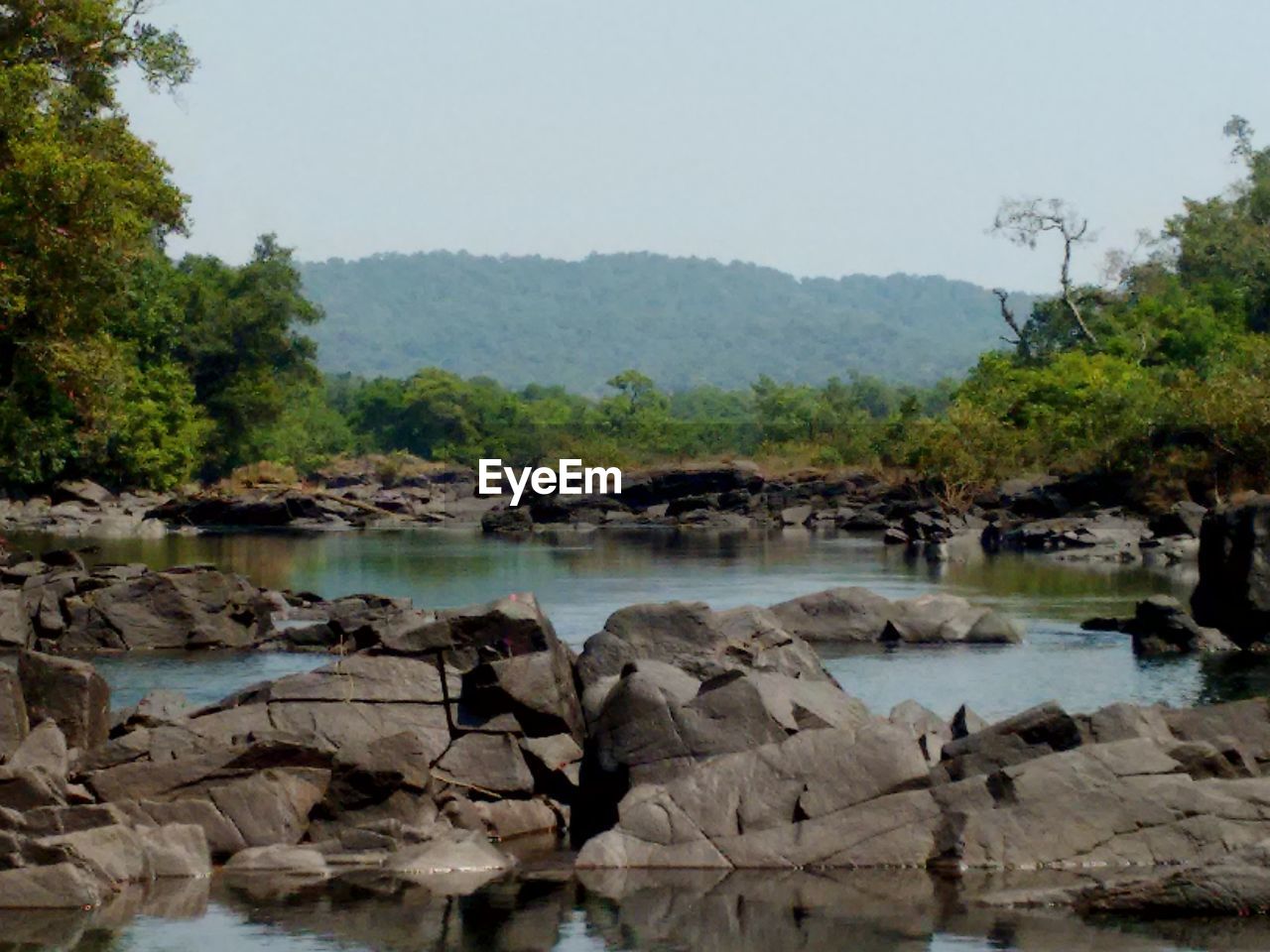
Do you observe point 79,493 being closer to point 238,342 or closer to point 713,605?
point 238,342

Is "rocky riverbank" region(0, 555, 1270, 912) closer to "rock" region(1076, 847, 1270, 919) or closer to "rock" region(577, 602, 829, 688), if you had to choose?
"rock" region(1076, 847, 1270, 919)

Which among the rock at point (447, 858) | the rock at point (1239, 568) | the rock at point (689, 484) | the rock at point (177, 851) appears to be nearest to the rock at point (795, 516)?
the rock at point (689, 484)

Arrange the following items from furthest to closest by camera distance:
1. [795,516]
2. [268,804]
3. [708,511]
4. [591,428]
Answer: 1. [591,428]
2. [708,511]
3. [795,516]
4. [268,804]

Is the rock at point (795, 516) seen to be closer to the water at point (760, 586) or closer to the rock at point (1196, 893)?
the water at point (760, 586)

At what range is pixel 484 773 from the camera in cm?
1992

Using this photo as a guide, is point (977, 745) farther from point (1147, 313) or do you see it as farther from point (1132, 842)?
point (1147, 313)

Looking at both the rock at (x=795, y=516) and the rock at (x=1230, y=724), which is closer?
the rock at (x=1230, y=724)

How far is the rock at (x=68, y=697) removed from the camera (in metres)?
19.9

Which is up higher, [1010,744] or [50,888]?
[1010,744]

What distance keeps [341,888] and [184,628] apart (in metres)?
19.7

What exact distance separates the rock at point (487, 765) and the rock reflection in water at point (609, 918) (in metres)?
2.37

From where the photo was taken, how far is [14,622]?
3288cm

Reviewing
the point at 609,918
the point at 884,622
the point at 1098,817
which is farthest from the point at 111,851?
the point at 884,622

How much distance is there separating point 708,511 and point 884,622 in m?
53.5
